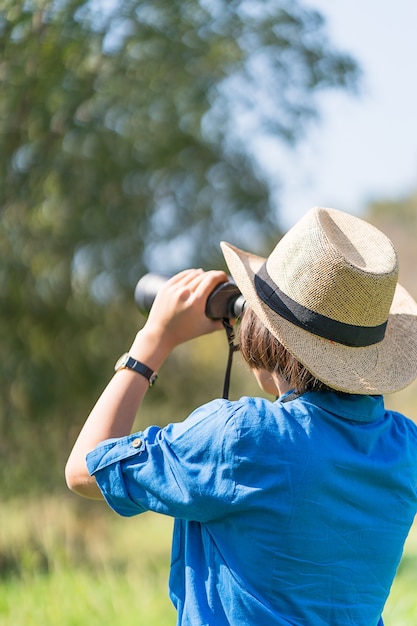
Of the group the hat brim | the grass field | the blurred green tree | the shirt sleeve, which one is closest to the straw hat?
the hat brim

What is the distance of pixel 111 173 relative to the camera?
18.1 feet

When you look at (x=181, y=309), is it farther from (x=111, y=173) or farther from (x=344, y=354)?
(x=111, y=173)

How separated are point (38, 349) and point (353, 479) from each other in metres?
4.79

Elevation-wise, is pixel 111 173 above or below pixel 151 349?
below

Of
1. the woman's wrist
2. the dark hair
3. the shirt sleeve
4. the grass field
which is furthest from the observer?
the grass field

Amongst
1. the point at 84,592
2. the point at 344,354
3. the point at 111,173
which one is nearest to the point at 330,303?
the point at 344,354

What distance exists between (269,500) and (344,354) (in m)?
0.25

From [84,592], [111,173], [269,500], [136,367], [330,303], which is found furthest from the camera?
[111,173]

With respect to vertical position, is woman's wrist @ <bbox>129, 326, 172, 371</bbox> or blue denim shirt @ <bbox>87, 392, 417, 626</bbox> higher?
woman's wrist @ <bbox>129, 326, 172, 371</bbox>

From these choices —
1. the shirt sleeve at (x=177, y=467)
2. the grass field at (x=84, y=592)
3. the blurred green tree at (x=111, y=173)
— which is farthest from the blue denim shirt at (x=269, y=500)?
the blurred green tree at (x=111, y=173)

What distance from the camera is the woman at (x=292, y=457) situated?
3.56ft

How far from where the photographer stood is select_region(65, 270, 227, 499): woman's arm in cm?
121

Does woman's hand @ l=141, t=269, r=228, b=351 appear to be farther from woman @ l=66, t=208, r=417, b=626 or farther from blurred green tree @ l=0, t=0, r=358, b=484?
blurred green tree @ l=0, t=0, r=358, b=484

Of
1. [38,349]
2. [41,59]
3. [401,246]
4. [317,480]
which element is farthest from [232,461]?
[401,246]
